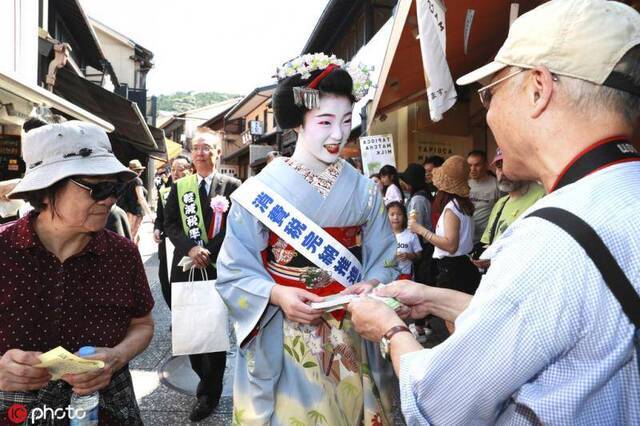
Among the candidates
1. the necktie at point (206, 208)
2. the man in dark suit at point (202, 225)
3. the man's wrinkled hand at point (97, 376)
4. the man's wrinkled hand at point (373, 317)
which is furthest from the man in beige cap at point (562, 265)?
the necktie at point (206, 208)

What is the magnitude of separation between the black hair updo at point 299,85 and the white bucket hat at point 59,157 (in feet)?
2.91

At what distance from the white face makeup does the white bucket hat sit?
0.86 metres

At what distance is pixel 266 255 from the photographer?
7.16 ft

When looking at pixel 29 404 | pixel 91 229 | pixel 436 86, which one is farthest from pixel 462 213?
pixel 29 404

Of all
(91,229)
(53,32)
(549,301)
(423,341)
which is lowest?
(423,341)

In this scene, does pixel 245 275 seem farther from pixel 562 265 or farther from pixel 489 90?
pixel 562 265

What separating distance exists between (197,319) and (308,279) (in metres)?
1.55

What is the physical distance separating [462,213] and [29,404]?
131 inches

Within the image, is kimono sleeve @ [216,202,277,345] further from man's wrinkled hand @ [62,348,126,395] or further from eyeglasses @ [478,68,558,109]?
eyeglasses @ [478,68,558,109]

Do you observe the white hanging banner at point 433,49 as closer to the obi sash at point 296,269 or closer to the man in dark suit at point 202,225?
the man in dark suit at point 202,225

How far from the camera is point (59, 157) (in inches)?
63.9

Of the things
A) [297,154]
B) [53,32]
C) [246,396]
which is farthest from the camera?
[53,32]

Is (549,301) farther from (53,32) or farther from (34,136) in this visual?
(53,32)

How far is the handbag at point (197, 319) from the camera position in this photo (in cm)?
332
